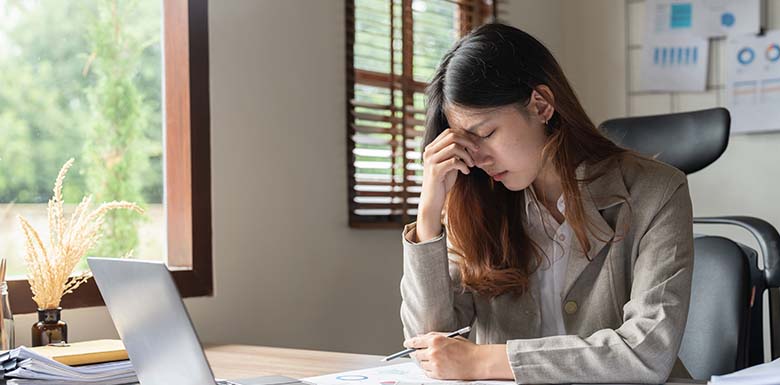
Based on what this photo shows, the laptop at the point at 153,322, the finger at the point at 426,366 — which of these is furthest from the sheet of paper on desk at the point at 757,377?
the laptop at the point at 153,322

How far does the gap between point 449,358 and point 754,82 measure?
7.66 feet

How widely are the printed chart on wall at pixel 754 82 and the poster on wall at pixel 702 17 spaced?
0.05 meters

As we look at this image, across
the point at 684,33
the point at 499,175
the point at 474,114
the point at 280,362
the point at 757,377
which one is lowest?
the point at 280,362

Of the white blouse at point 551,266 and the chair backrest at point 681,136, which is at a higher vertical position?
the chair backrest at point 681,136

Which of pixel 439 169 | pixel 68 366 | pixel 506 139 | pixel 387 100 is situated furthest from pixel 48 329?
pixel 387 100

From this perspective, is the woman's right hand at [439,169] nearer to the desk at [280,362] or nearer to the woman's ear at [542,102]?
the woman's ear at [542,102]

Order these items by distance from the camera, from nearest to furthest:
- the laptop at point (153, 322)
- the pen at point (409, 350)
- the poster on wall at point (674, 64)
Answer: the laptop at point (153, 322) < the pen at point (409, 350) < the poster on wall at point (674, 64)

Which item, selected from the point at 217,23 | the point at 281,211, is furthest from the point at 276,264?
the point at 217,23

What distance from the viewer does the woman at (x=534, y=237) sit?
5.02ft

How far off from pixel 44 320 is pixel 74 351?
0.17m

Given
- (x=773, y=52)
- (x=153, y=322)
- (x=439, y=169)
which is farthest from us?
(x=773, y=52)

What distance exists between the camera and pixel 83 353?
1683 mm

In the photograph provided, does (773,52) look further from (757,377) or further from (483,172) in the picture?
(757,377)

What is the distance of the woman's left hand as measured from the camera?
1.55 m
